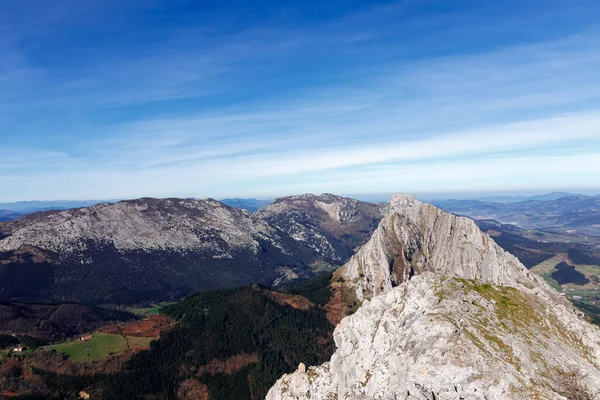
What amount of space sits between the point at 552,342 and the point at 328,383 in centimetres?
6151

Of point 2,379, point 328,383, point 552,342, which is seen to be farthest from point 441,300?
point 2,379

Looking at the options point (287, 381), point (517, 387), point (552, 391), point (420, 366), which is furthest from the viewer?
point (287, 381)

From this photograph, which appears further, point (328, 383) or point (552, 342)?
point (328, 383)

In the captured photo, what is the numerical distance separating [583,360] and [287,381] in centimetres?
8512

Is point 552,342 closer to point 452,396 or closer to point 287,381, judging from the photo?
point 452,396

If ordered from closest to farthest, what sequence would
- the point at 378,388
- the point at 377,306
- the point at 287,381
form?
the point at 378,388, the point at 377,306, the point at 287,381

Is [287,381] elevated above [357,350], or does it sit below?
below

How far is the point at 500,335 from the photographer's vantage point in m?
85.2

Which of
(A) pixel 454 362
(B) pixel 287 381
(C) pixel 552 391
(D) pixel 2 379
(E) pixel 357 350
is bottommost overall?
(D) pixel 2 379

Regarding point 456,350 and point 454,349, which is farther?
point 454,349

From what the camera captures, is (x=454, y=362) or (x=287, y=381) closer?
(x=454, y=362)

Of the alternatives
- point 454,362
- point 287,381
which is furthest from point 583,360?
point 287,381

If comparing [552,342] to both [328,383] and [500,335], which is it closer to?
[500,335]

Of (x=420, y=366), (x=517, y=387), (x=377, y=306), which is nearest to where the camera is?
(x=517, y=387)
